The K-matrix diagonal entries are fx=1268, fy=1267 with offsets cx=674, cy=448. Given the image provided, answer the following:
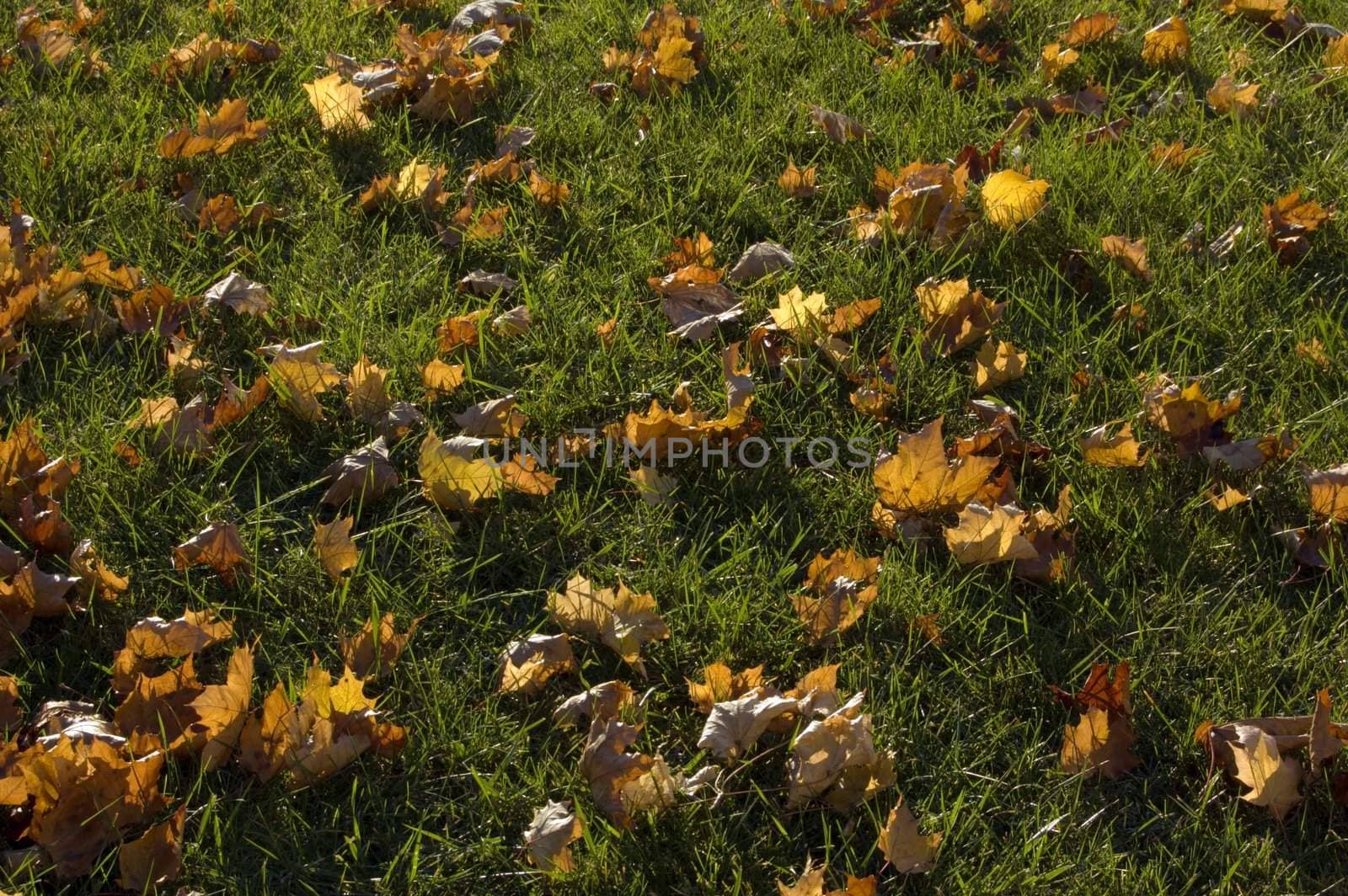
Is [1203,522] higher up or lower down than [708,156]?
lower down

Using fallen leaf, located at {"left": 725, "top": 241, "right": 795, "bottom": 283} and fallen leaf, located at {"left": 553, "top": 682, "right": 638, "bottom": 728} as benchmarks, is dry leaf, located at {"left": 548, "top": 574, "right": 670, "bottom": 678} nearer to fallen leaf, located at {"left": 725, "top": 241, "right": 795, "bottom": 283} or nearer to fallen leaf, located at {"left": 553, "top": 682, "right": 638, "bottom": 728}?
fallen leaf, located at {"left": 553, "top": 682, "right": 638, "bottom": 728}

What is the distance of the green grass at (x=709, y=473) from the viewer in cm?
202

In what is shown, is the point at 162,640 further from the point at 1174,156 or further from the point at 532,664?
the point at 1174,156

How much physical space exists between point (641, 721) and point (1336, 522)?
142 centimetres

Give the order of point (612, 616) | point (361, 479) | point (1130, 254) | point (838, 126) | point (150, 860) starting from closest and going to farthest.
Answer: point (150, 860)
point (612, 616)
point (361, 479)
point (1130, 254)
point (838, 126)

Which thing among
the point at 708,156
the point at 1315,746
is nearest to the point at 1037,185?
the point at 708,156

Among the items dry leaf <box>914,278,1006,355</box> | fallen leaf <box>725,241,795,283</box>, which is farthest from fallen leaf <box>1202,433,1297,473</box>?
fallen leaf <box>725,241,795,283</box>

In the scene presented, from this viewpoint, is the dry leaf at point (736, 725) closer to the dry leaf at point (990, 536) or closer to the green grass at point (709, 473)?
the green grass at point (709, 473)

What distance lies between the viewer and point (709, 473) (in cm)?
263

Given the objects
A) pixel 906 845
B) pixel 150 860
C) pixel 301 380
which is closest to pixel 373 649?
pixel 150 860

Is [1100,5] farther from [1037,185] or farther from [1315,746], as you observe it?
[1315,746]

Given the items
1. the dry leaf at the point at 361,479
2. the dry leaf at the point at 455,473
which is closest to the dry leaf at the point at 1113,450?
the dry leaf at the point at 455,473

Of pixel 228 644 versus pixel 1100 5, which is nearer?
pixel 228 644

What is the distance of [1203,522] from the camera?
8.18 feet
